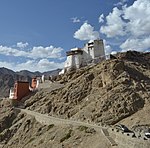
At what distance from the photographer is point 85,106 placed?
182 ft

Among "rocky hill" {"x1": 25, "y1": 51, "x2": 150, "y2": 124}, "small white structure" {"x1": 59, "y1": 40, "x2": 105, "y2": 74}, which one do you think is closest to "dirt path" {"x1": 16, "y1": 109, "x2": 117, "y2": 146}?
"rocky hill" {"x1": 25, "y1": 51, "x2": 150, "y2": 124}

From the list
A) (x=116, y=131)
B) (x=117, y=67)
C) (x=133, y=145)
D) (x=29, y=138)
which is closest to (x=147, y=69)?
(x=117, y=67)

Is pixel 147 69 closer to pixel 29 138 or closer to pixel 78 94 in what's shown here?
pixel 78 94

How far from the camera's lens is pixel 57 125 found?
51938 mm

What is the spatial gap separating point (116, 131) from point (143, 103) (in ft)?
53.9

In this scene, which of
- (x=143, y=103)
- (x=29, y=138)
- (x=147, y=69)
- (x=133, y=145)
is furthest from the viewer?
(x=147, y=69)

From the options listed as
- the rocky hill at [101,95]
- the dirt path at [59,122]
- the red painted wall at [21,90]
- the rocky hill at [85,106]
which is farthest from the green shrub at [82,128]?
the red painted wall at [21,90]

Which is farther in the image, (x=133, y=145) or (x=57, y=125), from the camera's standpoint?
(x=57, y=125)

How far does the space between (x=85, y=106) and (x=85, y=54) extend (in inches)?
1034

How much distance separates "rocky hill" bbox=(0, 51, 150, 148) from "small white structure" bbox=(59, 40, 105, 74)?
6154mm

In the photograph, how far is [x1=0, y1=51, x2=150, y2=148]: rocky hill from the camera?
4512cm

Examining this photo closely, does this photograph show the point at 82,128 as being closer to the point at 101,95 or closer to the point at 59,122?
the point at 59,122

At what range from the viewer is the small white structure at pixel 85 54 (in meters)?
77.8

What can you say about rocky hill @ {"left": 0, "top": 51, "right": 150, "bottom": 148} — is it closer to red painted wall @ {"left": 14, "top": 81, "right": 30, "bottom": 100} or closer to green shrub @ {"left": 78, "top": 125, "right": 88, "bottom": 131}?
green shrub @ {"left": 78, "top": 125, "right": 88, "bottom": 131}
